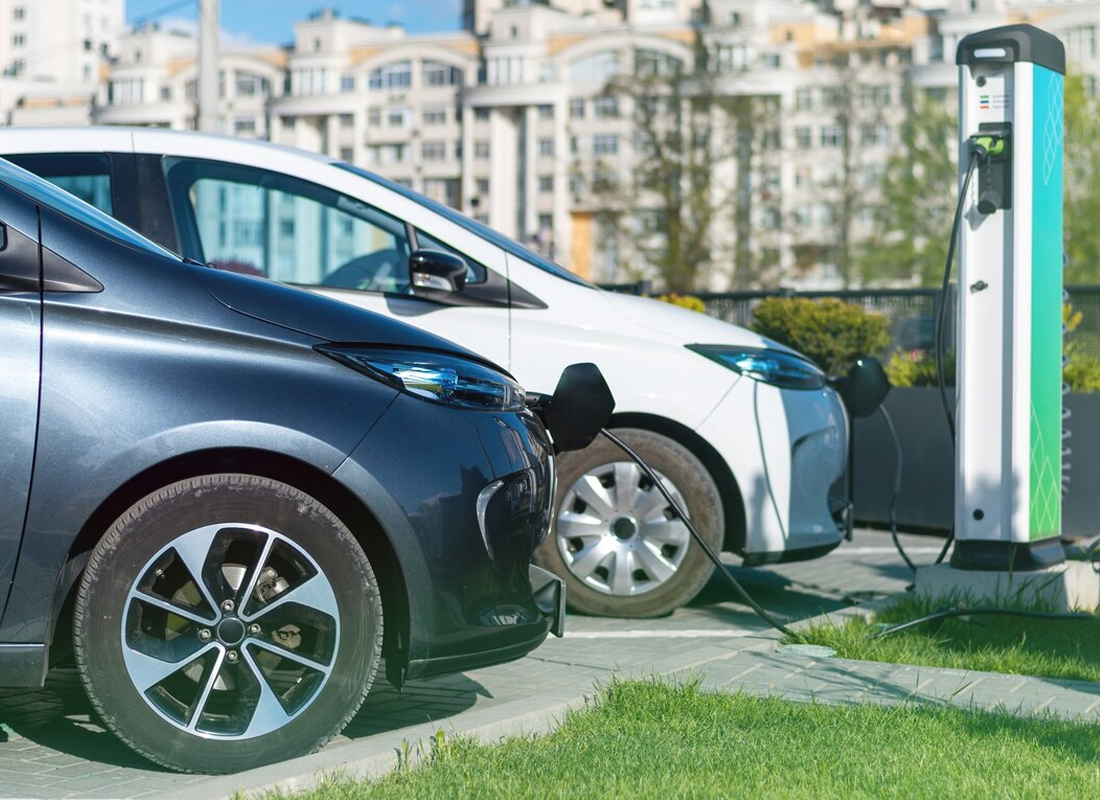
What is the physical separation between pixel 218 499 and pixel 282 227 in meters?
3.29

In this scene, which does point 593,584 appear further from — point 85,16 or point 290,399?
point 85,16

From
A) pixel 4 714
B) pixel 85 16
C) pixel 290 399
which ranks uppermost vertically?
pixel 85 16

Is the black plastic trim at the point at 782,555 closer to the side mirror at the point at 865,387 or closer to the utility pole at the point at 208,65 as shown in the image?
the side mirror at the point at 865,387

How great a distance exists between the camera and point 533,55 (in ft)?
369

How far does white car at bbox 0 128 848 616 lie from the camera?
666 centimetres

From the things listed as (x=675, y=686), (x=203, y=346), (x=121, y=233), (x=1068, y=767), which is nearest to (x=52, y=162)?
(x=121, y=233)

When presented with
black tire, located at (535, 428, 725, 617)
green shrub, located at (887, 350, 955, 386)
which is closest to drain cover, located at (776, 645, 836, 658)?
black tire, located at (535, 428, 725, 617)

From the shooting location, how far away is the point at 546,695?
16.3 feet

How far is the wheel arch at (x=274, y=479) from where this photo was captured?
13.6 feet

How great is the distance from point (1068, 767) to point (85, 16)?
16833cm

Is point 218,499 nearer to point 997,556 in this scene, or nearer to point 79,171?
point 79,171

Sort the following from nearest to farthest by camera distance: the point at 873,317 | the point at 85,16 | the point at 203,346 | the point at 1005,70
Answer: the point at 203,346 → the point at 1005,70 → the point at 873,317 → the point at 85,16

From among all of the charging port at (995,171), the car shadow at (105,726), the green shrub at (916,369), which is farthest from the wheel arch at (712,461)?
the green shrub at (916,369)

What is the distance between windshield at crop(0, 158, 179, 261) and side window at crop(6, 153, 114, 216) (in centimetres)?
203
